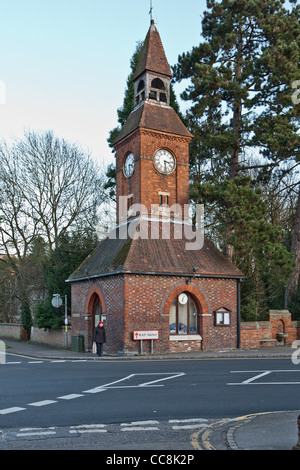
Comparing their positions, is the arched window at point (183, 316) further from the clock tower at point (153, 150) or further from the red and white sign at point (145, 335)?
the clock tower at point (153, 150)

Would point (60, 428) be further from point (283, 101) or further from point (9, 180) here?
point (9, 180)

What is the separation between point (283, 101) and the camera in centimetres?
2656

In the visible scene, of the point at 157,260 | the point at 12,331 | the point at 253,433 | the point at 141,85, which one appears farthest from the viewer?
the point at 12,331

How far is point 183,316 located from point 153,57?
602 inches

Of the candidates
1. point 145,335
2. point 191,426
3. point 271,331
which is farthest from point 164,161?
point 191,426

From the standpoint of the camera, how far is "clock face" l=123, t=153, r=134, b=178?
1056 inches

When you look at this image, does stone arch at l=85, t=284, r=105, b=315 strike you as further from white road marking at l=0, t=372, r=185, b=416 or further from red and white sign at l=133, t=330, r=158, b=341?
white road marking at l=0, t=372, r=185, b=416

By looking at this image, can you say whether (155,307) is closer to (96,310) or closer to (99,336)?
(99,336)

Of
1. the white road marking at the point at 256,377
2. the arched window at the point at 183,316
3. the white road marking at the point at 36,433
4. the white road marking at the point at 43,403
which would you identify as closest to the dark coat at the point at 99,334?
the arched window at the point at 183,316

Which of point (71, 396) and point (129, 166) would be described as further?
point (129, 166)

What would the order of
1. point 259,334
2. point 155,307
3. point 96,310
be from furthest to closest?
point 259,334 → point 96,310 → point 155,307

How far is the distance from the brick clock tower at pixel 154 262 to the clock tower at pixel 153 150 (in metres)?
0.06

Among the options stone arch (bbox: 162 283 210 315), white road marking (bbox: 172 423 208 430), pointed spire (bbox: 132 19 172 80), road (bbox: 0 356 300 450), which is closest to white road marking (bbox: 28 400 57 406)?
road (bbox: 0 356 300 450)

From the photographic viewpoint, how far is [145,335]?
2150cm
